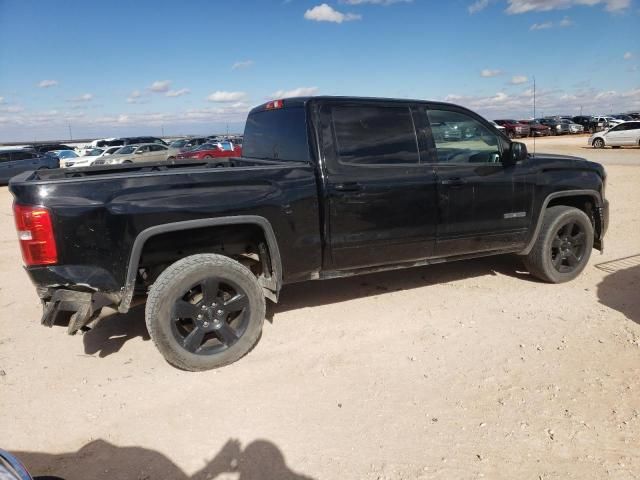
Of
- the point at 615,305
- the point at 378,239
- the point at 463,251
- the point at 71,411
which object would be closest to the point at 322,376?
the point at 378,239

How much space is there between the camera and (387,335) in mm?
4109

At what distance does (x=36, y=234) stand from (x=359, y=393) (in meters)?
2.32

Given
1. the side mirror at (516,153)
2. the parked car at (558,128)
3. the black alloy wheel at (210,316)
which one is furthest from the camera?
the parked car at (558,128)

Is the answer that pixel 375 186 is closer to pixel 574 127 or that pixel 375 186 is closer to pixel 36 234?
pixel 36 234

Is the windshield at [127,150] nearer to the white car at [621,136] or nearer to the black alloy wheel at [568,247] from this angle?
the black alloy wheel at [568,247]

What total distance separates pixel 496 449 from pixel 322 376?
1269 millimetres

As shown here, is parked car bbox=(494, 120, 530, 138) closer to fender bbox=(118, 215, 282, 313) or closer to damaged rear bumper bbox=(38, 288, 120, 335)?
fender bbox=(118, 215, 282, 313)

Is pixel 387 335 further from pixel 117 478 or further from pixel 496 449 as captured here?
pixel 117 478

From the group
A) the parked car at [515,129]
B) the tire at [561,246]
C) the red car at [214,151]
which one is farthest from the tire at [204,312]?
the parked car at [515,129]

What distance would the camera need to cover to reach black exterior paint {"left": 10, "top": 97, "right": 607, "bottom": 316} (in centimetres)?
322

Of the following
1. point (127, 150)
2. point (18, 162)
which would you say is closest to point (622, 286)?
point (127, 150)

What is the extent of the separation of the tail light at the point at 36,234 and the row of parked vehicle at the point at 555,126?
39.9m

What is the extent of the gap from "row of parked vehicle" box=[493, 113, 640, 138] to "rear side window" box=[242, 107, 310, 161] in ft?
124

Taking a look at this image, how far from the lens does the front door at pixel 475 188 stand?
14.5 ft
